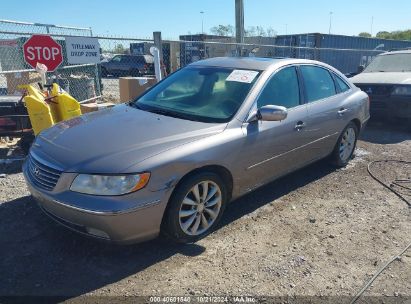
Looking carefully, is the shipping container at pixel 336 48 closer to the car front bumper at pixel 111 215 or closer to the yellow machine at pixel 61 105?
the yellow machine at pixel 61 105

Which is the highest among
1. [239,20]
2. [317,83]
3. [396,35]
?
[239,20]

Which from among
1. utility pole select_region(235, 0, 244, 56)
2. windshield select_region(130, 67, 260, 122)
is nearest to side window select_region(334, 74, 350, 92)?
windshield select_region(130, 67, 260, 122)

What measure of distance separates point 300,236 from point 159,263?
1.43m

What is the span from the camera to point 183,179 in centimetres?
321

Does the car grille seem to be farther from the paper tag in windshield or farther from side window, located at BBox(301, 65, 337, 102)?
side window, located at BBox(301, 65, 337, 102)

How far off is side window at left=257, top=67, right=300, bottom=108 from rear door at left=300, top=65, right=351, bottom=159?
190mm

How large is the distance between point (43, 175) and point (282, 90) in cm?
267

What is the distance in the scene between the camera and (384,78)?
8219 mm

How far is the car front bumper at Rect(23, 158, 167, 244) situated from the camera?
2844 mm

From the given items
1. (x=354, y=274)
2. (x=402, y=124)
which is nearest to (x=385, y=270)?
(x=354, y=274)

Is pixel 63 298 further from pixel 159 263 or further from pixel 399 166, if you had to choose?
pixel 399 166

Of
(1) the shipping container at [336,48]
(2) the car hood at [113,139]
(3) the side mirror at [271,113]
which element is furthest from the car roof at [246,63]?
(1) the shipping container at [336,48]

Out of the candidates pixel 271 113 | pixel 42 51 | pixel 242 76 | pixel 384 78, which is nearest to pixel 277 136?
pixel 271 113

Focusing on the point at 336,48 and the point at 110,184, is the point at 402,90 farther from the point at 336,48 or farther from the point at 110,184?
the point at 336,48
